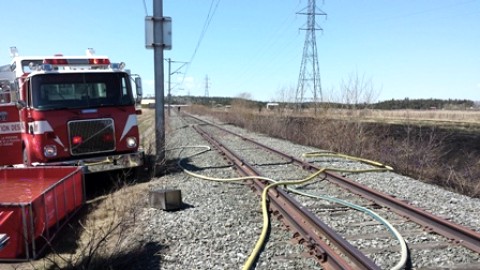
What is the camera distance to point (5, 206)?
5449mm

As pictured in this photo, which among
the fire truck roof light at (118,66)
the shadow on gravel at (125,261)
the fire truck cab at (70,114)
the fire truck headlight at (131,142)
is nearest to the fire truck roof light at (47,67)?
the fire truck cab at (70,114)

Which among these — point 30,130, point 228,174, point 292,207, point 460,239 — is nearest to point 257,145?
point 228,174

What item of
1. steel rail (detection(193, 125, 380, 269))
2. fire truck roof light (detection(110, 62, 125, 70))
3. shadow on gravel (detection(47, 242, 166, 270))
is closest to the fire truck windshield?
fire truck roof light (detection(110, 62, 125, 70))

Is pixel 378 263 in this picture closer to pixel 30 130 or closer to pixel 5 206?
pixel 5 206

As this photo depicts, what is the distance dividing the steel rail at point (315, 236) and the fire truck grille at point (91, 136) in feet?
14.6

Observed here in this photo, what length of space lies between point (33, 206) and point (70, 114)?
15.8 ft

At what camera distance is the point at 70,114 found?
10.0 m

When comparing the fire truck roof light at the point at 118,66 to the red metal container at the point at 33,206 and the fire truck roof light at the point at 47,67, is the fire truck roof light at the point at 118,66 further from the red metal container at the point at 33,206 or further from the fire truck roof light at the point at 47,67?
the red metal container at the point at 33,206

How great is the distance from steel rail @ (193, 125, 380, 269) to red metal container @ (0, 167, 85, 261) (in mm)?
3305

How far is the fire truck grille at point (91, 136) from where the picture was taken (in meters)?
10.1

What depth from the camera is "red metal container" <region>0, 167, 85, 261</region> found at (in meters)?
5.42

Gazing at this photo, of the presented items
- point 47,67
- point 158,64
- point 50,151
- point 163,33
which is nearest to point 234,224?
point 50,151

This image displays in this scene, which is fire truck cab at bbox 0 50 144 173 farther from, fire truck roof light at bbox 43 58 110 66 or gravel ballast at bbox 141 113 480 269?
gravel ballast at bbox 141 113 480 269

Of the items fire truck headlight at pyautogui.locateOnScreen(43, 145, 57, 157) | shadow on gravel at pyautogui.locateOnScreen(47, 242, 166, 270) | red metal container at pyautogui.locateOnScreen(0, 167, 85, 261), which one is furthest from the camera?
fire truck headlight at pyautogui.locateOnScreen(43, 145, 57, 157)
